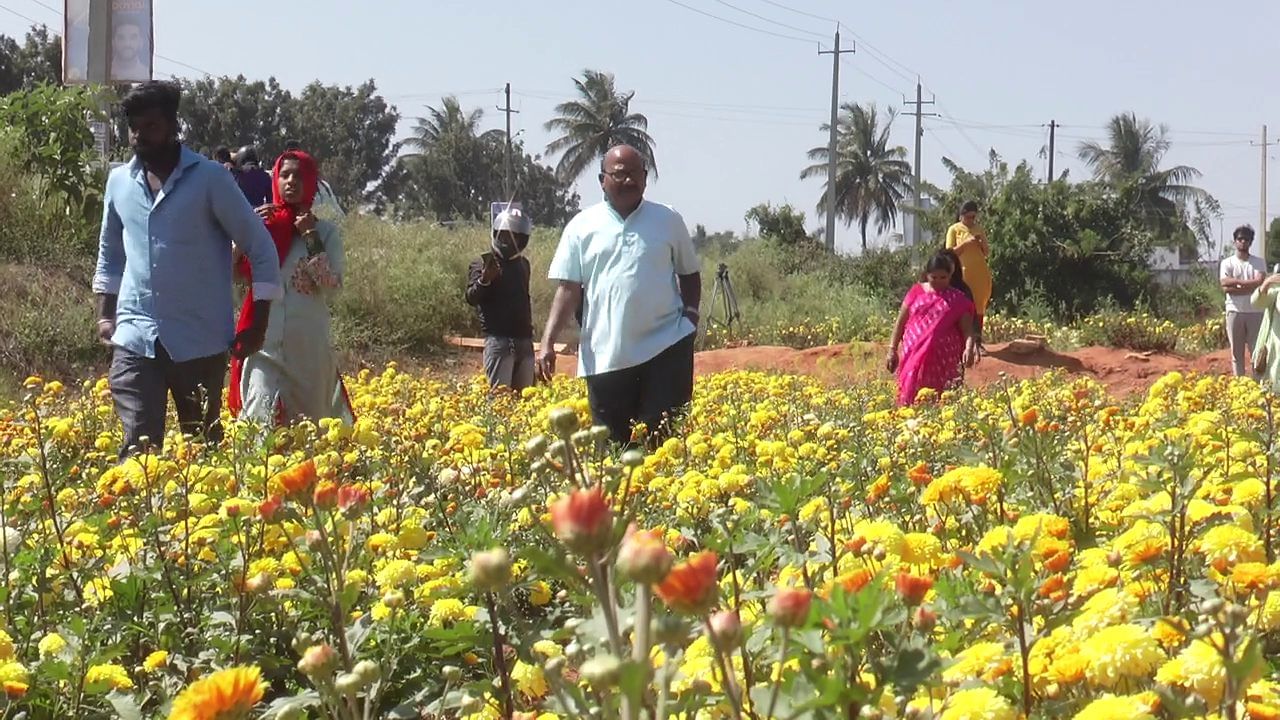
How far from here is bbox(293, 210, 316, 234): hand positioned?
210 inches

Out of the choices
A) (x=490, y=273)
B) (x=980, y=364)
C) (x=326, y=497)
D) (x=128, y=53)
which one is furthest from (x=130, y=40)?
(x=326, y=497)

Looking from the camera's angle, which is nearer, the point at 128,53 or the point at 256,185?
the point at 256,185

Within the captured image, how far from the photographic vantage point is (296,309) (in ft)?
17.7

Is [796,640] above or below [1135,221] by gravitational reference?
below

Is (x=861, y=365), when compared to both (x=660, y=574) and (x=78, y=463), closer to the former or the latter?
(x=78, y=463)

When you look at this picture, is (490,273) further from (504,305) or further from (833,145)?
(833,145)

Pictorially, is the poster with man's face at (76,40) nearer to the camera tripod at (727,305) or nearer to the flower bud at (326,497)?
the camera tripod at (727,305)

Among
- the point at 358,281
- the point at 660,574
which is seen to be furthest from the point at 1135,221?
the point at 660,574

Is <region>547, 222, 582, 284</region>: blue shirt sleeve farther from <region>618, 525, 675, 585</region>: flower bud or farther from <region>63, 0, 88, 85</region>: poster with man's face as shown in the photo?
<region>63, 0, 88, 85</region>: poster with man's face

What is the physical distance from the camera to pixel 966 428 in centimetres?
427

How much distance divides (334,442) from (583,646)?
110 inches

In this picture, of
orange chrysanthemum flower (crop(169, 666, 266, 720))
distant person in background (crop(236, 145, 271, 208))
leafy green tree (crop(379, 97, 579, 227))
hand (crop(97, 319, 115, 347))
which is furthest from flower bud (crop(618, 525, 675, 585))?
leafy green tree (crop(379, 97, 579, 227))

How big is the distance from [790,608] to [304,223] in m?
4.67

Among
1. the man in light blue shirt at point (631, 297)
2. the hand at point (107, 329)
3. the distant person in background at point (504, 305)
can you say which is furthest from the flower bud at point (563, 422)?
the distant person in background at point (504, 305)
